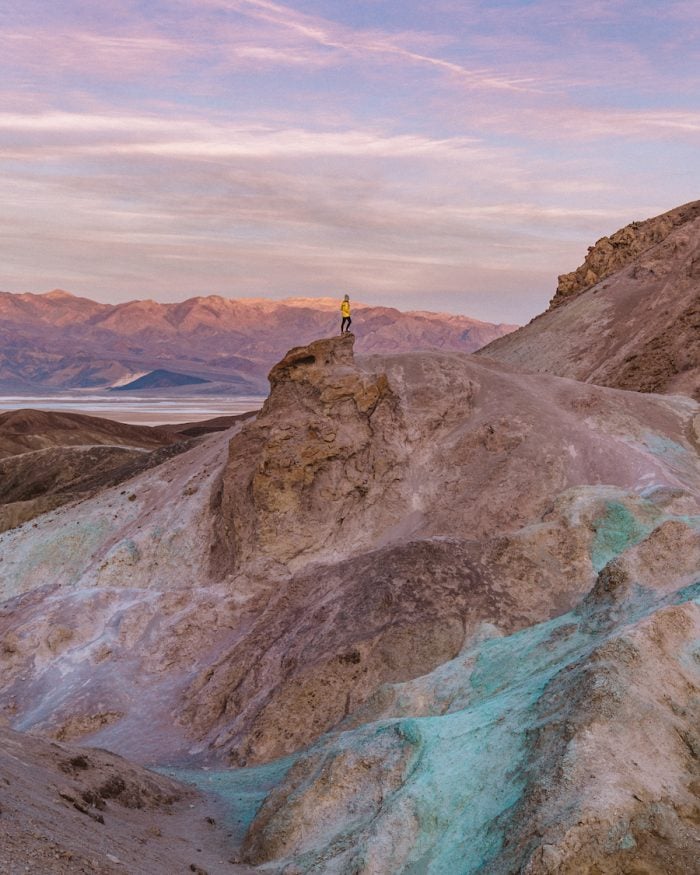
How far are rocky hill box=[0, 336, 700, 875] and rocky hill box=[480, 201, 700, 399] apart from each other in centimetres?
1296

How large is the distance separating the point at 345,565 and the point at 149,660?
16.5 ft

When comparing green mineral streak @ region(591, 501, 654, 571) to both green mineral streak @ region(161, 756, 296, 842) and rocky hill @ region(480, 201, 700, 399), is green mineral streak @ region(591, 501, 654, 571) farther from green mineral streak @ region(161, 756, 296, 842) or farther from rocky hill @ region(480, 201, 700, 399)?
rocky hill @ region(480, 201, 700, 399)

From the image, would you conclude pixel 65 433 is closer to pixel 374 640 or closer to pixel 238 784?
pixel 374 640

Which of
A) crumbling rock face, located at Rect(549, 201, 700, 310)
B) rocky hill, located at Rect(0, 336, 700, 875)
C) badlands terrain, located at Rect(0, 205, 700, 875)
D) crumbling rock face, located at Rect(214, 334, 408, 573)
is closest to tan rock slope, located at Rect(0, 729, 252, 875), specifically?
badlands terrain, located at Rect(0, 205, 700, 875)

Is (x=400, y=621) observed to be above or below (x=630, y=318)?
below

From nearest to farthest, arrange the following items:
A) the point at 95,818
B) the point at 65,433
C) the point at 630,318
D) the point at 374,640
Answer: the point at 95,818, the point at 374,640, the point at 630,318, the point at 65,433

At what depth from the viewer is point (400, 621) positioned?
1978cm

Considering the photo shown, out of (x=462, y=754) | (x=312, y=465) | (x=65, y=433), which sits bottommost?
(x=65, y=433)

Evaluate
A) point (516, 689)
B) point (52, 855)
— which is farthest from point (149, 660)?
point (52, 855)

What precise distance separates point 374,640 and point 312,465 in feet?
21.5

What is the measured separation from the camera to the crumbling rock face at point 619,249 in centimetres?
5878

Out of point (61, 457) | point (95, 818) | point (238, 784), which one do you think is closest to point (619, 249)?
point (61, 457)

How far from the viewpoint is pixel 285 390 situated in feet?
86.2

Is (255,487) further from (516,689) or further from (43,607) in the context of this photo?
(516,689)
